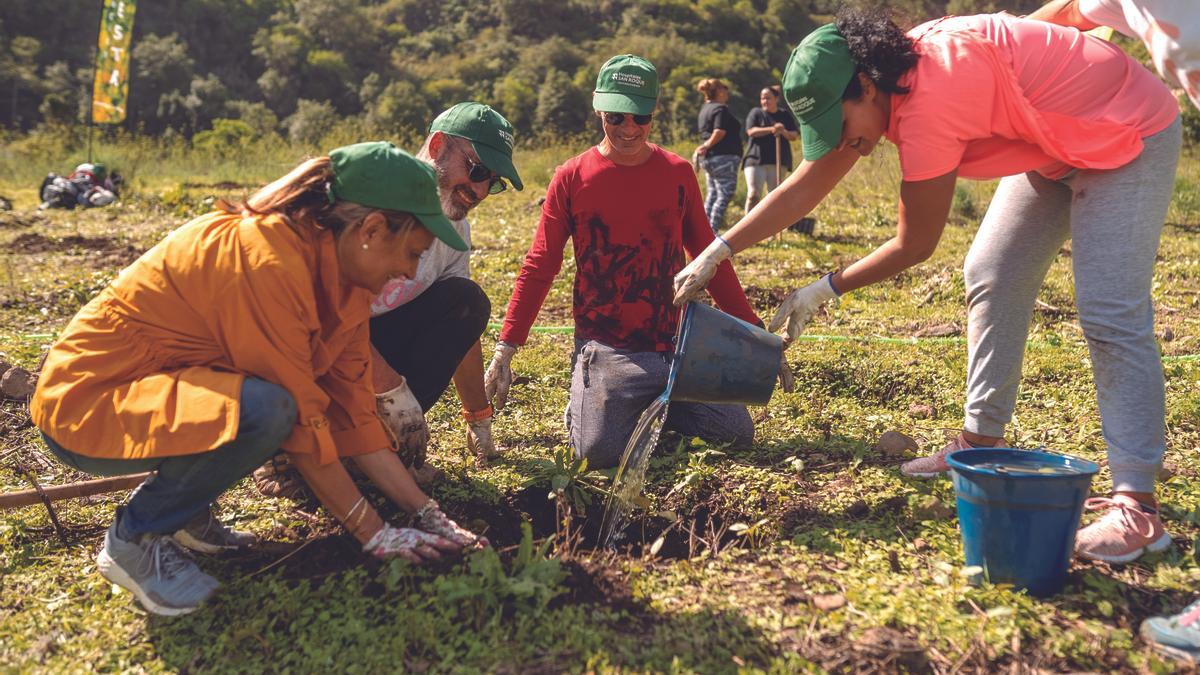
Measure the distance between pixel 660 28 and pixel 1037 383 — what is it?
2355 inches

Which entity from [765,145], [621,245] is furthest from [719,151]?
[621,245]

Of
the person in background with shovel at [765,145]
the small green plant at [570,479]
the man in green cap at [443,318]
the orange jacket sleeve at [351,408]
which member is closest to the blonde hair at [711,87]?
the person in background with shovel at [765,145]

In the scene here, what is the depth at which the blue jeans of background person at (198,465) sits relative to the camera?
192 centimetres

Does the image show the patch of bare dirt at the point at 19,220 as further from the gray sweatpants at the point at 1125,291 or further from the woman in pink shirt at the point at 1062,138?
the gray sweatpants at the point at 1125,291

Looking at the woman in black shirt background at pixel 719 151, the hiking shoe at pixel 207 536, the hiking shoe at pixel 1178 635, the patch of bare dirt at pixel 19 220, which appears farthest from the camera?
the patch of bare dirt at pixel 19 220

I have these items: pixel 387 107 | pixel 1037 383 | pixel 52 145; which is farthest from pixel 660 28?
pixel 1037 383

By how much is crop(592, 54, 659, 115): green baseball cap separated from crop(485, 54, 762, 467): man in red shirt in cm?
1

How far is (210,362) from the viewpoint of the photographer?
202 cm

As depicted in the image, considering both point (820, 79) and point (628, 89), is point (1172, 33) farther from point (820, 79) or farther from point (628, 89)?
point (628, 89)

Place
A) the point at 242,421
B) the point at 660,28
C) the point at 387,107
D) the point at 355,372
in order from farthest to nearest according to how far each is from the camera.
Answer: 1. the point at 660,28
2. the point at 387,107
3. the point at 355,372
4. the point at 242,421

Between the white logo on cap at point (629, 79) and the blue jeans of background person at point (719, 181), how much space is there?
5.21 m

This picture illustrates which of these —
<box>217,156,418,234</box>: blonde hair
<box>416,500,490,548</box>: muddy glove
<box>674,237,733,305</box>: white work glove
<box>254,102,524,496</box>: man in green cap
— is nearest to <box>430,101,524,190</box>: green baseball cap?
<box>254,102,524,496</box>: man in green cap

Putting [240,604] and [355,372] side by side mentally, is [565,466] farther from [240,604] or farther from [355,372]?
[240,604]

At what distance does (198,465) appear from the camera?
1963mm
